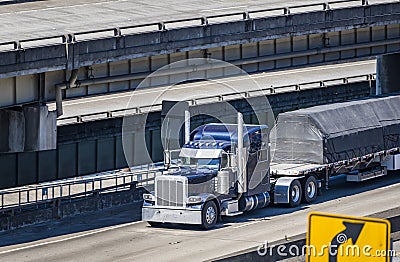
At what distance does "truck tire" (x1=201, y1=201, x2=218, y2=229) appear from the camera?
27.2 metres

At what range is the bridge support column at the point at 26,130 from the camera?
1204 inches

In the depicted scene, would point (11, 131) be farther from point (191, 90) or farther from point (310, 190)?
point (191, 90)

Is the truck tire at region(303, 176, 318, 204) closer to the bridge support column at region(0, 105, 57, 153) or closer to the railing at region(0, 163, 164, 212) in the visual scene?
the railing at region(0, 163, 164, 212)

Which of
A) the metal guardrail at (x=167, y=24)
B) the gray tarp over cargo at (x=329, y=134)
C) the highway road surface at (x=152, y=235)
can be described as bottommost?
the highway road surface at (x=152, y=235)

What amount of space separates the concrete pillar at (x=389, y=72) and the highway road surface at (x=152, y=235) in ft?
52.6

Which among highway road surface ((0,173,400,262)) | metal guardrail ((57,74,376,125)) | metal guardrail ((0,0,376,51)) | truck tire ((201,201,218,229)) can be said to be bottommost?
highway road surface ((0,173,400,262))

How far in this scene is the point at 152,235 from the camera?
27.2 m

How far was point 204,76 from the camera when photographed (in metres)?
36.1

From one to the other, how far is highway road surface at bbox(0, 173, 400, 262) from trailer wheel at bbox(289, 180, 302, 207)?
0.99 feet

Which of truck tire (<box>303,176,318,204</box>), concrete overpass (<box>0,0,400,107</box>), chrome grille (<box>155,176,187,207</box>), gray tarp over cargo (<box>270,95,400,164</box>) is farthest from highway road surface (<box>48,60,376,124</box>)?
chrome grille (<box>155,176,187,207</box>)

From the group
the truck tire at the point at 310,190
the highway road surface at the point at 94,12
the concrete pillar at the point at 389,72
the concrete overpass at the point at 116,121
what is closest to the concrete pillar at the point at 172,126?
the highway road surface at the point at 94,12

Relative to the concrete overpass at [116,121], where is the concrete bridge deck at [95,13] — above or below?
above

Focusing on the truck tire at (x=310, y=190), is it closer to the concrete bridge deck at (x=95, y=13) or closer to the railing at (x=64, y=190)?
the railing at (x=64, y=190)

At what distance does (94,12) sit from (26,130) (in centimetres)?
881
